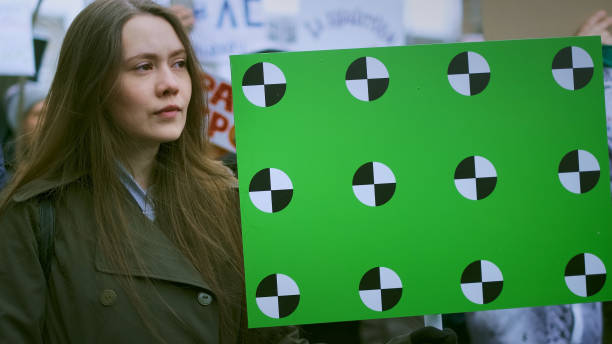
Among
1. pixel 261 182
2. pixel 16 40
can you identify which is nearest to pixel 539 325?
pixel 261 182

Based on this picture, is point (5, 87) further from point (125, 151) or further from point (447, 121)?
point (447, 121)

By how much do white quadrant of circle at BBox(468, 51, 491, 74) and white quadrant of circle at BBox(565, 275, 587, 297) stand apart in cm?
51

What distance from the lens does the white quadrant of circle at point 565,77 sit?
5.23ft

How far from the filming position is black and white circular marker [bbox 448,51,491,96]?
1575 mm

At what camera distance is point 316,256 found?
1.55m

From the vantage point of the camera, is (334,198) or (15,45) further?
(15,45)

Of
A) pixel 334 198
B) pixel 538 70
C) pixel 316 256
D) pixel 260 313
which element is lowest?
pixel 260 313

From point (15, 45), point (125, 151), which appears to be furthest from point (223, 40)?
point (125, 151)

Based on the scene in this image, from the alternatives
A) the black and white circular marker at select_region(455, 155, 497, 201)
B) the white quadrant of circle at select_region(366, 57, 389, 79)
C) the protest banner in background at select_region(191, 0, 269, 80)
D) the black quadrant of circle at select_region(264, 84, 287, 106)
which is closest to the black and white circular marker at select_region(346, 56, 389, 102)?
the white quadrant of circle at select_region(366, 57, 389, 79)

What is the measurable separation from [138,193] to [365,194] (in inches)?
24.2

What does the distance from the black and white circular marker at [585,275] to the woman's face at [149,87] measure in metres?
0.98

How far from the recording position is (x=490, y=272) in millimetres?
1568

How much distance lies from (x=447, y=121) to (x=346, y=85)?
0.24 metres

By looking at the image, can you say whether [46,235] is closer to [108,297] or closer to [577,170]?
[108,297]
